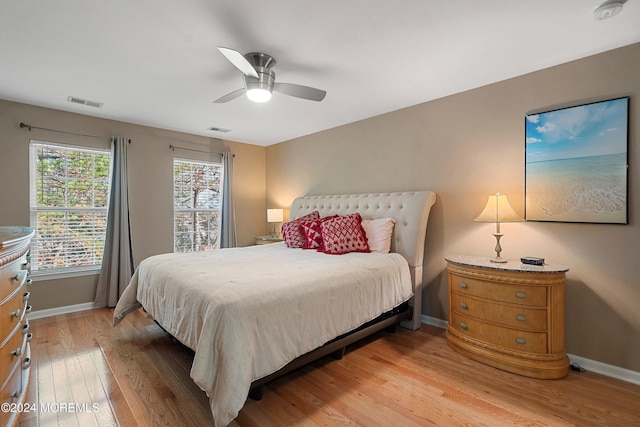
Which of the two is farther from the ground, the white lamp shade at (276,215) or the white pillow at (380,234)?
the white lamp shade at (276,215)

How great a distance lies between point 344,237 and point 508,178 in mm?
1725

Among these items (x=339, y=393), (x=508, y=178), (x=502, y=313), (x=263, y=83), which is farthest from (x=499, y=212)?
(x=263, y=83)

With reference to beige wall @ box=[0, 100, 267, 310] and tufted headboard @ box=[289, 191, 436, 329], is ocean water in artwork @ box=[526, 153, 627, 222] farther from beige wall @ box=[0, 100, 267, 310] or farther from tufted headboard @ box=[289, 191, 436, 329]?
beige wall @ box=[0, 100, 267, 310]

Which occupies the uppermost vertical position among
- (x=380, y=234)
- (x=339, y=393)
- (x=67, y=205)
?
(x=67, y=205)

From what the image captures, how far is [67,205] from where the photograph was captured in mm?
3754

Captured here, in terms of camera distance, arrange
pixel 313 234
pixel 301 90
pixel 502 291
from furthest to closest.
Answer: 1. pixel 313 234
2. pixel 301 90
3. pixel 502 291

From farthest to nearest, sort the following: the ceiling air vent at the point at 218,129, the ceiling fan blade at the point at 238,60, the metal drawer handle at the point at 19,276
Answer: the ceiling air vent at the point at 218,129 < the ceiling fan blade at the point at 238,60 < the metal drawer handle at the point at 19,276

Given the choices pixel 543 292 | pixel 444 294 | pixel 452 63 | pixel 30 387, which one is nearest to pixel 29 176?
pixel 30 387

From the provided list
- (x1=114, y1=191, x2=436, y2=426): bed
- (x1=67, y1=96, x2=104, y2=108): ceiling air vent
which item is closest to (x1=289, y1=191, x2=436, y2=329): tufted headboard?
(x1=114, y1=191, x2=436, y2=426): bed

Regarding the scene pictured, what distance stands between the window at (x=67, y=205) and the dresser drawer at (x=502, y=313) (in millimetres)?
4480

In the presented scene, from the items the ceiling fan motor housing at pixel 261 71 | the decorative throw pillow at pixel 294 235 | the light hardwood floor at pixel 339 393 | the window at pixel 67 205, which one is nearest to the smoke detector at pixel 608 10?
the ceiling fan motor housing at pixel 261 71

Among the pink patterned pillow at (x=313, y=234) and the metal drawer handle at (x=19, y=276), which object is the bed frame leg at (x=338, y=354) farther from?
the metal drawer handle at (x=19, y=276)

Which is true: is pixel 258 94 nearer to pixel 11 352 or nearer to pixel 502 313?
pixel 11 352

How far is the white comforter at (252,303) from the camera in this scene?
5.43ft
